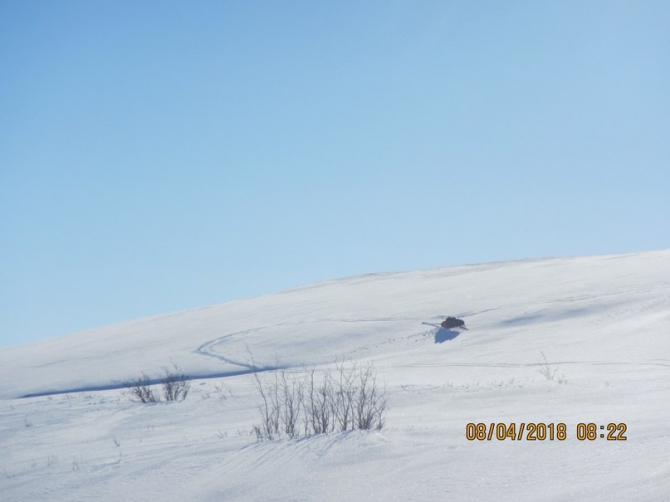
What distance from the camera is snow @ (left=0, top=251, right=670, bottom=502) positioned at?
14.7 ft

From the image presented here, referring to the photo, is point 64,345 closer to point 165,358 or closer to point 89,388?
point 165,358

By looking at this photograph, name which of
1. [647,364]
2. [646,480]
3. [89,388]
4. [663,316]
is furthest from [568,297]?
[646,480]

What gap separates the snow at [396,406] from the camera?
448 centimetres

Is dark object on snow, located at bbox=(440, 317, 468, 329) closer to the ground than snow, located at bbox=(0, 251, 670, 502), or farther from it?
farther from it
